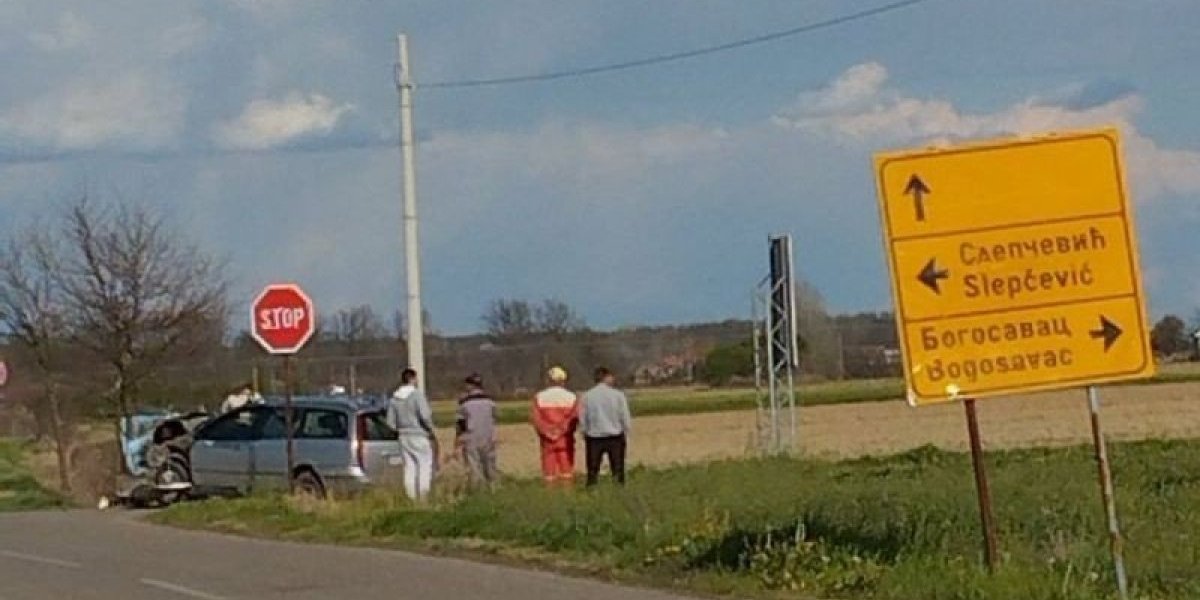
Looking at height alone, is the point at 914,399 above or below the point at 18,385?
below

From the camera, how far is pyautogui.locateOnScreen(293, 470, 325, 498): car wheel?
95.5 ft

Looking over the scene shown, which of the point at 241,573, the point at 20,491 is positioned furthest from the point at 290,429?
the point at 20,491

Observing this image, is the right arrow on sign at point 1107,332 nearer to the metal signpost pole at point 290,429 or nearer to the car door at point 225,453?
the metal signpost pole at point 290,429

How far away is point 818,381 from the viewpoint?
7331cm

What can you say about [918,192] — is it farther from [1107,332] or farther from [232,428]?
[232,428]

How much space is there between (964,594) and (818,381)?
58937 mm

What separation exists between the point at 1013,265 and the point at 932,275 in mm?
544

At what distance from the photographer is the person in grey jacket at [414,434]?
2742 centimetres

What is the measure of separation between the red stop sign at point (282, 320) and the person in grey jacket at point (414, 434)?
128 inches

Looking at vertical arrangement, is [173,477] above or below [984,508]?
above

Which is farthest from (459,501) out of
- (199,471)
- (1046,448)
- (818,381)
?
(818,381)

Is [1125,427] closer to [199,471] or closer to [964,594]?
[199,471]

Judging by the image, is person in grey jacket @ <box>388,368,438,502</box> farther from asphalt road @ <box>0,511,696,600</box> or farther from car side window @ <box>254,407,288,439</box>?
car side window @ <box>254,407,288,439</box>

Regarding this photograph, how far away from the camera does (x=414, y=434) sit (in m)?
27.6
